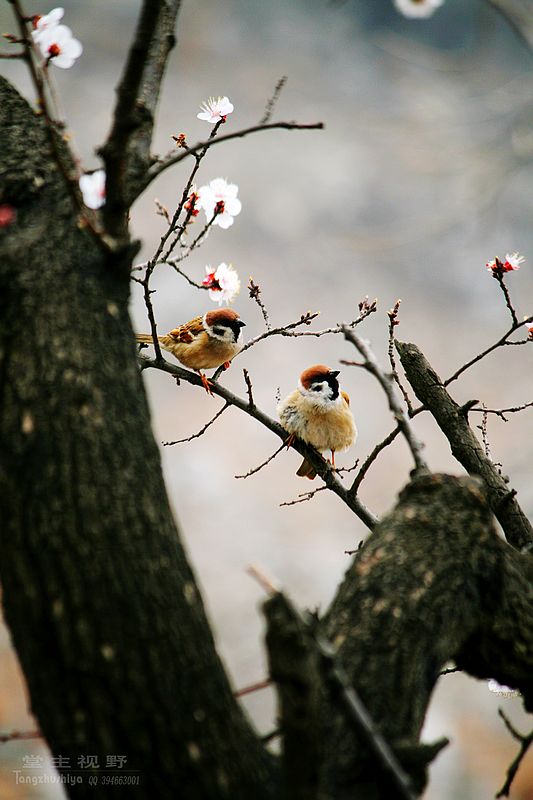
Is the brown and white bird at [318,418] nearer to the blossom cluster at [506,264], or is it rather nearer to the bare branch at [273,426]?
the bare branch at [273,426]

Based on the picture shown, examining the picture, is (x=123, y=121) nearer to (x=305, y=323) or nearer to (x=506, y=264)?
(x=305, y=323)

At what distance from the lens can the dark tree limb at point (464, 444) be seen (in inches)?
87.9

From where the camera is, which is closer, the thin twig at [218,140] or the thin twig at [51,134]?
the thin twig at [51,134]

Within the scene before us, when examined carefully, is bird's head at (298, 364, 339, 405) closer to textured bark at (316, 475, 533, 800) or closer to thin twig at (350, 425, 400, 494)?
thin twig at (350, 425, 400, 494)

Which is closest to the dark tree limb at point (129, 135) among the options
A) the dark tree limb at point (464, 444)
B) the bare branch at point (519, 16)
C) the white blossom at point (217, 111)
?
the bare branch at point (519, 16)

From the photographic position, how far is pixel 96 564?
1.13 m

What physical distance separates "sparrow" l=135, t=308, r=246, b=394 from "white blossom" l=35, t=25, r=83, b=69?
1.79 meters

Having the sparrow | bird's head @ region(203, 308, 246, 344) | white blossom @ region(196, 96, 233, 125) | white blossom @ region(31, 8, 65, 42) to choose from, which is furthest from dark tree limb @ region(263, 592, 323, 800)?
bird's head @ region(203, 308, 246, 344)

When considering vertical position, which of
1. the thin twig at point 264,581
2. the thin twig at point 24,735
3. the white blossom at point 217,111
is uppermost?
the white blossom at point 217,111

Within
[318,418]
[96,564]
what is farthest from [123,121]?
[318,418]

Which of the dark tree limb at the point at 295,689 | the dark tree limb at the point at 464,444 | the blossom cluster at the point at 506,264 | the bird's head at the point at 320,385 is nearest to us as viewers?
the dark tree limb at the point at 295,689

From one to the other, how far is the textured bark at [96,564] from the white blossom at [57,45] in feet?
2.92

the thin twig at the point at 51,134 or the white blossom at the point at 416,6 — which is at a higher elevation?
the white blossom at the point at 416,6

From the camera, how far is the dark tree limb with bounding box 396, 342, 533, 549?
7.32 feet
